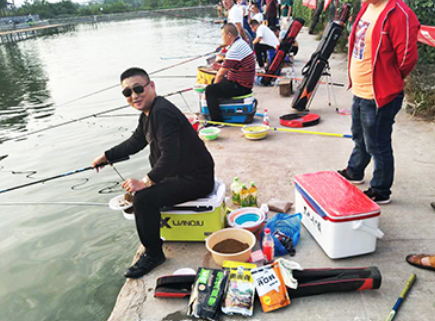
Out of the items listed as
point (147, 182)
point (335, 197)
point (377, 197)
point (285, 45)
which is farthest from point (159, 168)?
point (285, 45)

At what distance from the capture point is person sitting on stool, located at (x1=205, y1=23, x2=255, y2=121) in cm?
592

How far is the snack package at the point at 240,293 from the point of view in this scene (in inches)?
94.7

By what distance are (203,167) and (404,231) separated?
1770 millimetres

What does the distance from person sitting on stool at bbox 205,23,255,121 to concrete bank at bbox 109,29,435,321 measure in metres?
0.59

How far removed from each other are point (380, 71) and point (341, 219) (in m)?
1.34

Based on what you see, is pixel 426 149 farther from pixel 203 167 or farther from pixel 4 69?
pixel 4 69

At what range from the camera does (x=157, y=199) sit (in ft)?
9.62

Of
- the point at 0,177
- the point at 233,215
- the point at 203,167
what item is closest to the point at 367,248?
the point at 233,215

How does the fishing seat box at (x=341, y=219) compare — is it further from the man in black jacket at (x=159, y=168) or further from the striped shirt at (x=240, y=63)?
the striped shirt at (x=240, y=63)

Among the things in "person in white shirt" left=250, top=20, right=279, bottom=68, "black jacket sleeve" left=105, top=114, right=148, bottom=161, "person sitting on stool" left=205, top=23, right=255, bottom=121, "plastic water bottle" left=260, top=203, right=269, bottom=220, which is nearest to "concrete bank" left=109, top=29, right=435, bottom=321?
"plastic water bottle" left=260, top=203, right=269, bottom=220

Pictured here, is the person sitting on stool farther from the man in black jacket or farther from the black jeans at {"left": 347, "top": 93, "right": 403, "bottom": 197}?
the man in black jacket

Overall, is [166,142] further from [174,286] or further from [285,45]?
[285,45]

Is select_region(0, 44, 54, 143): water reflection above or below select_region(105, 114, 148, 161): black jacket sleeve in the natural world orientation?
below

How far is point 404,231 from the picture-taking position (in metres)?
3.12
